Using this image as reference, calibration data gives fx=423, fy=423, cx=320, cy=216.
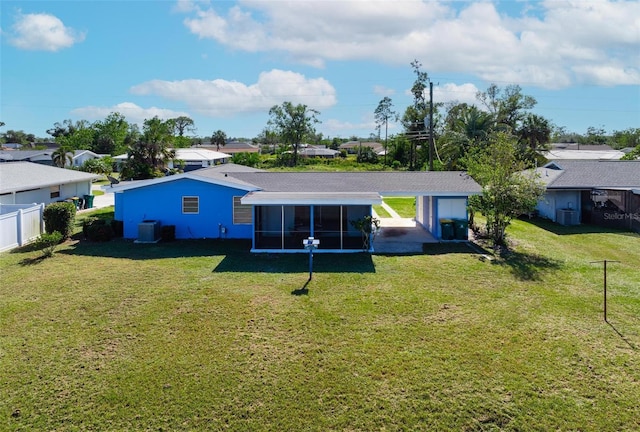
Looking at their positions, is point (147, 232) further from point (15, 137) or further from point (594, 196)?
point (15, 137)

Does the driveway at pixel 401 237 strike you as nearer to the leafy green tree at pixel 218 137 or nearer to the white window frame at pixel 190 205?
the white window frame at pixel 190 205

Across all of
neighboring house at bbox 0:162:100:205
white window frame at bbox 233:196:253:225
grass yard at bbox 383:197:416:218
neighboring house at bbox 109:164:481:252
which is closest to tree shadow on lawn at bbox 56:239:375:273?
neighboring house at bbox 109:164:481:252

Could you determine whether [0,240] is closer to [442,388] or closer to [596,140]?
[442,388]

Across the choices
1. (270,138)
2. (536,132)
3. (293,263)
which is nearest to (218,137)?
(270,138)

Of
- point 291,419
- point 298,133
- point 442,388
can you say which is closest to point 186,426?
point 291,419

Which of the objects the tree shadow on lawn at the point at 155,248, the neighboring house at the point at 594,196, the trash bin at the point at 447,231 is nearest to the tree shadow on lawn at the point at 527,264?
the trash bin at the point at 447,231

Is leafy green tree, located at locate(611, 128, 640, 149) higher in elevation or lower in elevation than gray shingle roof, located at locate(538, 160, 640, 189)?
higher

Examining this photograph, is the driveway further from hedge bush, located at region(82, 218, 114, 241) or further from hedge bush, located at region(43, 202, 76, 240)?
hedge bush, located at region(43, 202, 76, 240)
